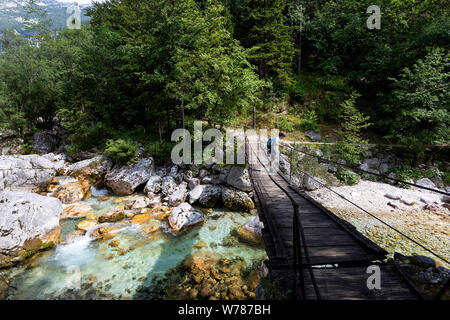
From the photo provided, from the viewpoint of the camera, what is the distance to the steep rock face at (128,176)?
11266 mm

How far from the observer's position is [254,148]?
1371 cm

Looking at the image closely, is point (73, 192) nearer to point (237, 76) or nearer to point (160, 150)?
point (160, 150)

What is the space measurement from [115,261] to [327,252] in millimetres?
6866

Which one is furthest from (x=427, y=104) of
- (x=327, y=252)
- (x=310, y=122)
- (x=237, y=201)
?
(x=327, y=252)

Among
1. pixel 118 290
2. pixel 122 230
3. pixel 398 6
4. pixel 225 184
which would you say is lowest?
pixel 118 290

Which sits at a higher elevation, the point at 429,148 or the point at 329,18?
the point at 329,18

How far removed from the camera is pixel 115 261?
678cm

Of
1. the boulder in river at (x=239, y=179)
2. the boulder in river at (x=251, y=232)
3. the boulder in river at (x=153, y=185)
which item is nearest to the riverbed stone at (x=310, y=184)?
the boulder in river at (x=239, y=179)

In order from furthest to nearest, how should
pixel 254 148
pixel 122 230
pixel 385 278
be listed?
pixel 254 148, pixel 122 230, pixel 385 278

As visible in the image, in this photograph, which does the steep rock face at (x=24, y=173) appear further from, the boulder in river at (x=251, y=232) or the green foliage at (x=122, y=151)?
the boulder in river at (x=251, y=232)

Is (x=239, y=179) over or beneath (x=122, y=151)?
beneath

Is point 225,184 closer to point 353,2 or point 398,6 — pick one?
point 398,6
